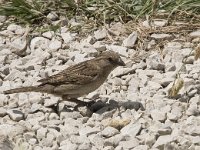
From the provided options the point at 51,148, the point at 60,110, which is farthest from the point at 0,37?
the point at 51,148

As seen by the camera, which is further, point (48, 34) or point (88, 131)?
point (48, 34)

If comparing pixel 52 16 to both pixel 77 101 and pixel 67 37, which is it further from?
pixel 77 101

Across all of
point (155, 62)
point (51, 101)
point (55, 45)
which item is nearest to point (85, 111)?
point (51, 101)

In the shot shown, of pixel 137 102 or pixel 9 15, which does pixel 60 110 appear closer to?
pixel 137 102

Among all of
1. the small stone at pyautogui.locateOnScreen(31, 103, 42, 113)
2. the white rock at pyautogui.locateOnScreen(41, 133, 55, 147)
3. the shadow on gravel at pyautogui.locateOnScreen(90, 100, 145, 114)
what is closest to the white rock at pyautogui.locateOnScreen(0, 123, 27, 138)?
the white rock at pyautogui.locateOnScreen(41, 133, 55, 147)

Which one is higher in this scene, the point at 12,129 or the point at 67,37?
the point at 67,37

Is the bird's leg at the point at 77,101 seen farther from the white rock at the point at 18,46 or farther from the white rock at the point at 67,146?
the white rock at the point at 18,46

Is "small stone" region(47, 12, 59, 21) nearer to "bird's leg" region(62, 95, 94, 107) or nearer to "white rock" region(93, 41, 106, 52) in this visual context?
"white rock" region(93, 41, 106, 52)
